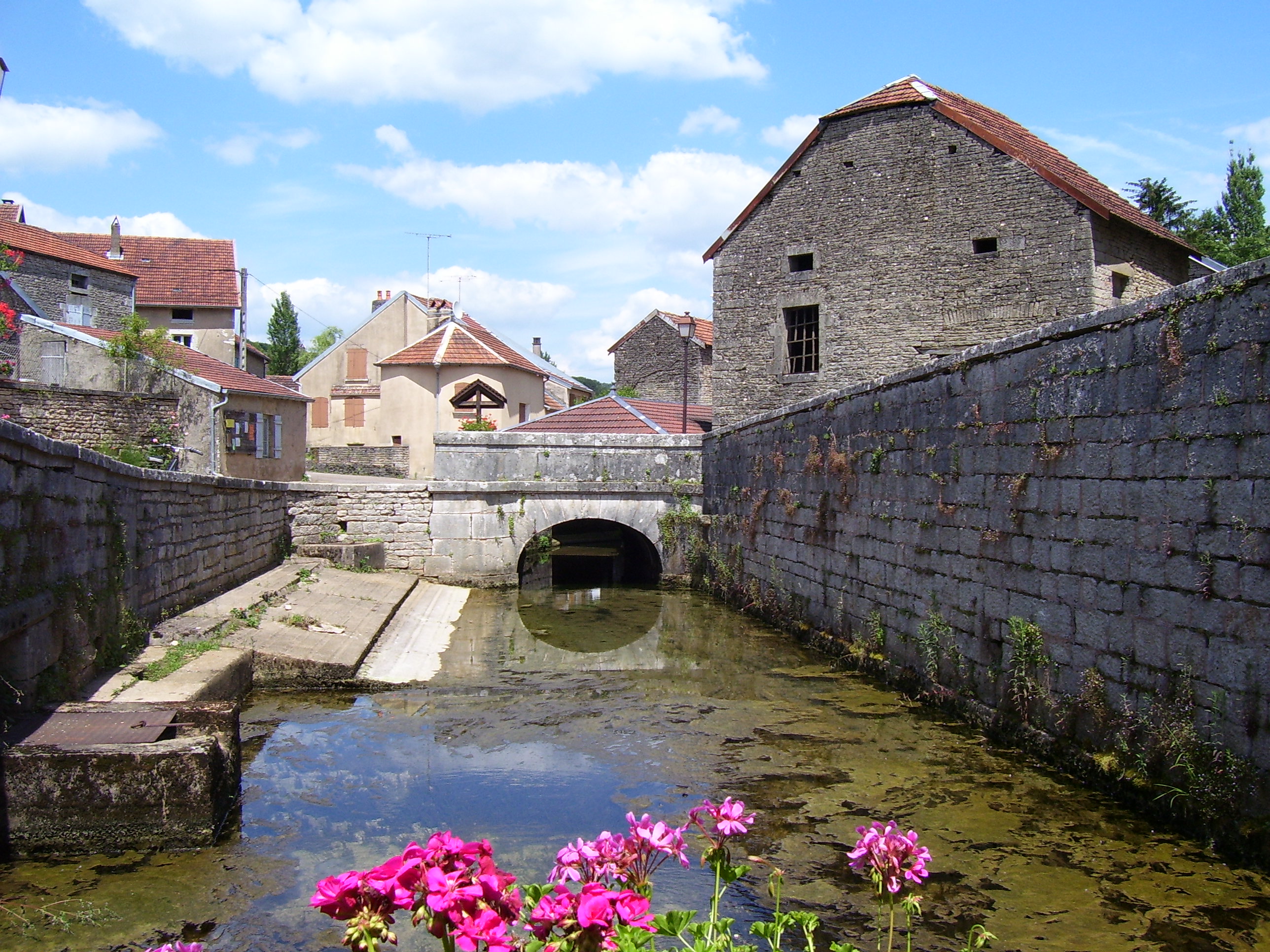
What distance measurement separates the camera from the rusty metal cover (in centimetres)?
489

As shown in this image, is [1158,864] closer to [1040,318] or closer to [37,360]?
[1040,318]

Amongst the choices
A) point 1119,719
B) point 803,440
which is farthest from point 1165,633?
point 803,440

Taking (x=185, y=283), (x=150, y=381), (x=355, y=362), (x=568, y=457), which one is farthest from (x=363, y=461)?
(x=568, y=457)

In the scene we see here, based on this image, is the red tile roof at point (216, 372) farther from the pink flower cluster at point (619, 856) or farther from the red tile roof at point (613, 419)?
the pink flower cluster at point (619, 856)

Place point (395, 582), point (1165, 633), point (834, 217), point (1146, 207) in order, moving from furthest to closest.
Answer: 1. point (1146, 207)
2. point (834, 217)
3. point (395, 582)
4. point (1165, 633)

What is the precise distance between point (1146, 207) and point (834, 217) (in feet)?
66.6

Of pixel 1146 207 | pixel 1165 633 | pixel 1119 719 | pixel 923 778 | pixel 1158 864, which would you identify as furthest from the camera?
pixel 1146 207

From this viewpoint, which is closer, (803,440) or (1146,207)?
(803,440)

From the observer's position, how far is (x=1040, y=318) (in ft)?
48.6

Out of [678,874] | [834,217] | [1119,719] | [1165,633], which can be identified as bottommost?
[678,874]

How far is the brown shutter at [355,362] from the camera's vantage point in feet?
129

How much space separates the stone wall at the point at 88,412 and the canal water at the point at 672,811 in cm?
1529

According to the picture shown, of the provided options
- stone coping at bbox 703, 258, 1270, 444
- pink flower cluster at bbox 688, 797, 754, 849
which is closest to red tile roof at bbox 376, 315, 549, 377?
stone coping at bbox 703, 258, 1270, 444

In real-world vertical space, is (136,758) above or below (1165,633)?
below
